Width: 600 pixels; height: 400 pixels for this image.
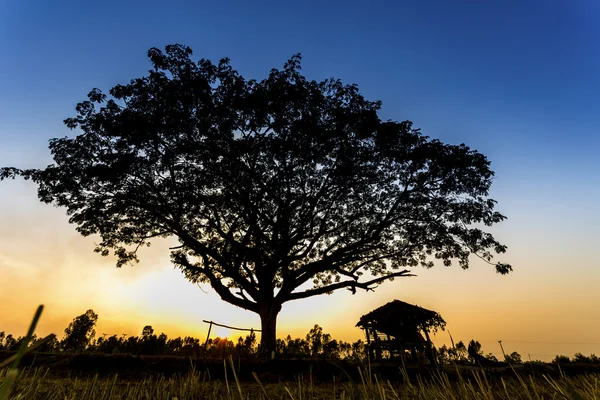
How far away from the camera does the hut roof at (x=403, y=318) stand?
19641mm

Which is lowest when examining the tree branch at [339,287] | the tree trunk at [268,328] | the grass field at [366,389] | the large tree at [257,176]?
the grass field at [366,389]

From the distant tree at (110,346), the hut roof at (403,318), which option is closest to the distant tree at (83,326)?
the distant tree at (110,346)

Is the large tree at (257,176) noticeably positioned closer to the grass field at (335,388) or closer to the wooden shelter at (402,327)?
the wooden shelter at (402,327)

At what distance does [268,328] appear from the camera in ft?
51.4

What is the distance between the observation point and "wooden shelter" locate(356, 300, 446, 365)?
63.2 ft

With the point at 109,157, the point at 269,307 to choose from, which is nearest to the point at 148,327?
the point at 269,307

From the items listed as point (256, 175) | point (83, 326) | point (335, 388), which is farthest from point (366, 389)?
point (83, 326)

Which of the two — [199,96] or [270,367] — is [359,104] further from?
[270,367]

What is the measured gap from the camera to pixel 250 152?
14648 mm

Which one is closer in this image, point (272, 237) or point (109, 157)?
point (109, 157)

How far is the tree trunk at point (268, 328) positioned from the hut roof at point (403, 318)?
298 inches

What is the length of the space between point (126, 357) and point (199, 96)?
10633 mm

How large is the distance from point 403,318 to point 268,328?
8.99 metres

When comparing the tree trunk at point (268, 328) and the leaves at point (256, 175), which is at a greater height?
the leaves at point (256, 175)
